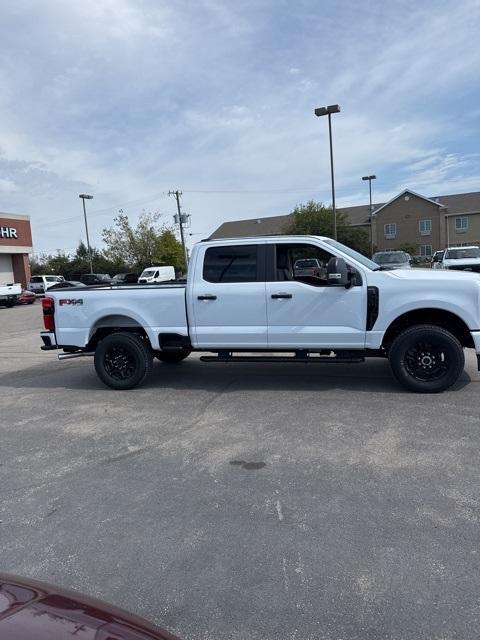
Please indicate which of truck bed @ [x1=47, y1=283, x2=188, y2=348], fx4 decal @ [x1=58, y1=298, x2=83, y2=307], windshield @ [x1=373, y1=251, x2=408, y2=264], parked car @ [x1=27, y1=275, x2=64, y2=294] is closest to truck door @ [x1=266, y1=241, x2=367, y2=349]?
truck bed @ [x1=47, y1=283, x2=188, y2=348]

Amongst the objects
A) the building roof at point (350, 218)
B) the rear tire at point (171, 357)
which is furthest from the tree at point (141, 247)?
the rear tire at point (171, 357)

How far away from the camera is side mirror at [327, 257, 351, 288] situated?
606 cm

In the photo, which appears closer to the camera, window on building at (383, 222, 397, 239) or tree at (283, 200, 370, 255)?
tree at (283, 200, 370, 255)

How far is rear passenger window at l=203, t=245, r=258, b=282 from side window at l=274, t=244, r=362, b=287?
34 cm

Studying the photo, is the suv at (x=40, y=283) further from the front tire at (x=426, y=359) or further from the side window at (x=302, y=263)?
the front tire at (x=426, y=359)

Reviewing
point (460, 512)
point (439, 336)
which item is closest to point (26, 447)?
point (460, 512)

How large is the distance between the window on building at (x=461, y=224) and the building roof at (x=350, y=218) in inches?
35.6

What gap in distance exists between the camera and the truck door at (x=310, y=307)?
6379 mm

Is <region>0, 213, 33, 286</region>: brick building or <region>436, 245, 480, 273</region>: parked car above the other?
<region>0, 213, 33, 286</region>: brick building

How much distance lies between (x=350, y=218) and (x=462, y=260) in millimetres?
53949

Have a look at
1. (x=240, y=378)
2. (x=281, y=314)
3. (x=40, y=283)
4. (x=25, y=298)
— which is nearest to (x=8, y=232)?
(x=40, y=283)

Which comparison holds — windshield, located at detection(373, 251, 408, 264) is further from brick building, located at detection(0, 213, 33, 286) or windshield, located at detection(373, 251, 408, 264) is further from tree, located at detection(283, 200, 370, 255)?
brick building, located at detection(0, 213, 33, 286)

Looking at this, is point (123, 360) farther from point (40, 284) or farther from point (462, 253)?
point (40, 284)

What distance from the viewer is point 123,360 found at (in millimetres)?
7371
